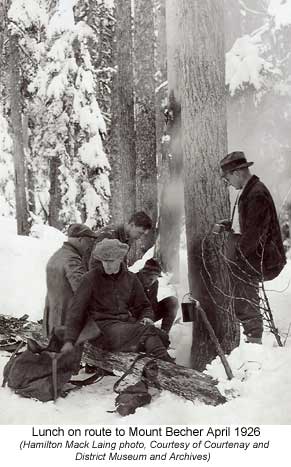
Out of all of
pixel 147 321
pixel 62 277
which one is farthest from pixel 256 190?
pixel 62 277

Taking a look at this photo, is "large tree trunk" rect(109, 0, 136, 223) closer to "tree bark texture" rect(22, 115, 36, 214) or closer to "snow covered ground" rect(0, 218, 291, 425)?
"snow covered ground" rect(0, 218, 291, 425)

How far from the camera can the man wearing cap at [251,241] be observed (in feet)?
15.0

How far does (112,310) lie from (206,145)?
1.62m

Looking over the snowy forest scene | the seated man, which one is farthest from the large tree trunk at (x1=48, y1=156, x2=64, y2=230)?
the seated man

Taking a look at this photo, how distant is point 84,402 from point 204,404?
3.25ft

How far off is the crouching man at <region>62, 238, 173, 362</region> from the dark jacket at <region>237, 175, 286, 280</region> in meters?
1.00

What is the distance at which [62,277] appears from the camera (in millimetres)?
5207

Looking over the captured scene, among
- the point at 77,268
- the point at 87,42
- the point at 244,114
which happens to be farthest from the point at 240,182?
the point at 87,42

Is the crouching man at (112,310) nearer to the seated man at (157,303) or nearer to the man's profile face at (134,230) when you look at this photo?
the man's profile face at (134,230)

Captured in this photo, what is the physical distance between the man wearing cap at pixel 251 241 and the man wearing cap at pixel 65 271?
1466 mm

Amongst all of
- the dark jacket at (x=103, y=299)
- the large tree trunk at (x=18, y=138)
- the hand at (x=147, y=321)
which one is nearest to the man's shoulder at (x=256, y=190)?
the dark jacket at (x=103, y=299)

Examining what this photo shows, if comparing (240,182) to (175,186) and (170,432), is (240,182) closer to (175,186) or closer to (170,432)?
(170,432)

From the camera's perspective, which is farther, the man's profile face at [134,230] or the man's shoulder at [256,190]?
the man's profile face at [134,230]

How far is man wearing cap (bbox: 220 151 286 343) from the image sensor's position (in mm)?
4570
